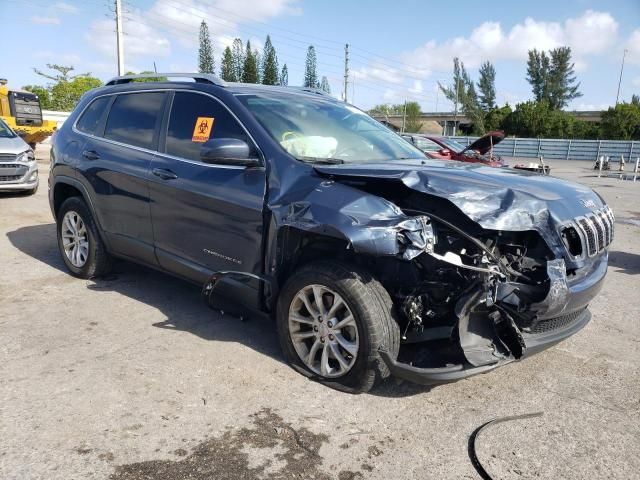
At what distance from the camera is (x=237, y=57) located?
205ft

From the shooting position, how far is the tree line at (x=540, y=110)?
4922cm

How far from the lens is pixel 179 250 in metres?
4.13

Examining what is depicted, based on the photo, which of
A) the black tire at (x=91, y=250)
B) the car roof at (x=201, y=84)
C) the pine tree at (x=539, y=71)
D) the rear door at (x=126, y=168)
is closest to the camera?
the car roof at (x=201, y=84)

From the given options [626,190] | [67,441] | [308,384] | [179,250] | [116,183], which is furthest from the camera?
[626,190]

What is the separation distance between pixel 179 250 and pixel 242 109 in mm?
1199

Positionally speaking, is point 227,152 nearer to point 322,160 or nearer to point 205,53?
point 322,160

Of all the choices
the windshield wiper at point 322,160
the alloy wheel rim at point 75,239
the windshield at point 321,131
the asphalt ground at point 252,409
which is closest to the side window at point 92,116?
the alloy wheel rim at point 75,239

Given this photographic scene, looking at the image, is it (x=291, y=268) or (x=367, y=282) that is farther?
(x=291, y=268)

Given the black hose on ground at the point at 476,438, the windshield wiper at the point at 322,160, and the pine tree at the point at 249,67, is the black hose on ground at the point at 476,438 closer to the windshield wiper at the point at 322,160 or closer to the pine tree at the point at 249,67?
the windshield wiper at the point at 322,160

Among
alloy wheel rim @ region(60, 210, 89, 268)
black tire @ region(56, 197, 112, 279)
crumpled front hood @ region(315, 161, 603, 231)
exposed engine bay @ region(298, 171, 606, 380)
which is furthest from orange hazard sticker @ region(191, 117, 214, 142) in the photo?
alloy wheel rim @ region(60, 210, 89, 268)

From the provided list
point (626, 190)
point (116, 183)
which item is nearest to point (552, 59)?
point (626, 190)

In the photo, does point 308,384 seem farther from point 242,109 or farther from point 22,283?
point 22,283

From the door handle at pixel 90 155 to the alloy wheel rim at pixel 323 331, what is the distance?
8.86 feet

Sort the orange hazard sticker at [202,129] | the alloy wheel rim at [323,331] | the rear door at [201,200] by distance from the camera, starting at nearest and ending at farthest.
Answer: the alloy wheel rim at [323,331], the rear door at [201,200], the orange hazard sticker at [202,129]
